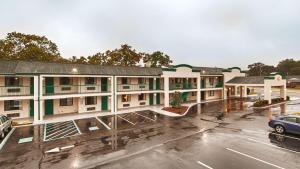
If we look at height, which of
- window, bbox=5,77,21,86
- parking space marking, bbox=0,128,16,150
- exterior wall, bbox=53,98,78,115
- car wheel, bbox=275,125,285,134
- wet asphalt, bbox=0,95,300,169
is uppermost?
window, bbox=5,77,21,86

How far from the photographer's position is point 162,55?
61.5 metres

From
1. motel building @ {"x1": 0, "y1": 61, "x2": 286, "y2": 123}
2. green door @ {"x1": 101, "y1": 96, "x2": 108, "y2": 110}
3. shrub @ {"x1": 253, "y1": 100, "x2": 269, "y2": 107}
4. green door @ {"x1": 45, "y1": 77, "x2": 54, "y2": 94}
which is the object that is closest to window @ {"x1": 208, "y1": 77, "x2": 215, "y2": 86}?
motel building @ {"x1": 0, "y1": 61, "x2": 286, "y2": 123}

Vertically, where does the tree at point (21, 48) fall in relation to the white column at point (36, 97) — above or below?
above

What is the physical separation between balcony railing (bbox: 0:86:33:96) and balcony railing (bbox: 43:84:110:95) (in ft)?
5.96

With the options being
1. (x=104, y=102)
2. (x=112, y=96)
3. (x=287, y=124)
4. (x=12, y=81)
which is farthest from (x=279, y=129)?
(x=12, y=81)

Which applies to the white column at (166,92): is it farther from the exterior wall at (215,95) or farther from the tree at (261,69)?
the tree at (261,69)

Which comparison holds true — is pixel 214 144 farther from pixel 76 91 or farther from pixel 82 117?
pixel 76 91

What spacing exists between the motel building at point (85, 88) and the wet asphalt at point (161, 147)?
4655 millimetres

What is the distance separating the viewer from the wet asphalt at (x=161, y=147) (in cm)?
1037

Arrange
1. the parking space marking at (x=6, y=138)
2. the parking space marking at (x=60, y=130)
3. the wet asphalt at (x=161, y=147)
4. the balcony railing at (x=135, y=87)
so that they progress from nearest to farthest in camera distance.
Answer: the wet asphalt at (x=161, y=147)
the parking space marking at (x=6, y=138)
the parking space marking at (x=60, y=130)
the balcony railing at (x=135, y=87)

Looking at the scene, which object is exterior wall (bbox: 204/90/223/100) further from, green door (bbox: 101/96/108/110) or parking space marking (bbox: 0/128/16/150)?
parking space marking (bbox: 0/128/16/150)

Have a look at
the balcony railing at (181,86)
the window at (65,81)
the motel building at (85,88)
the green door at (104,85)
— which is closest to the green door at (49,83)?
the motel building at (85,88)

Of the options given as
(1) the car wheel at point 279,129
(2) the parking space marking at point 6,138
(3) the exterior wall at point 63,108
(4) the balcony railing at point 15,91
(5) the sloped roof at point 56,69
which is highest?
(5) the sloped roof at point 56,69

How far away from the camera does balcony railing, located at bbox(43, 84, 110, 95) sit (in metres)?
22.9
